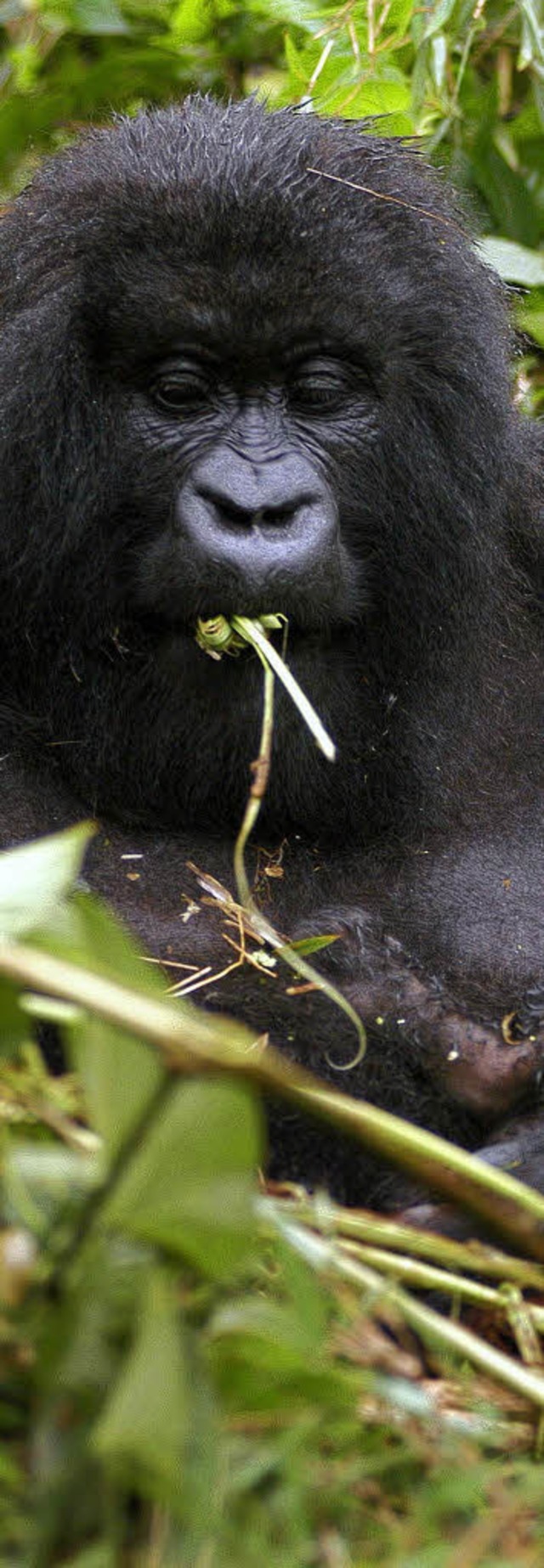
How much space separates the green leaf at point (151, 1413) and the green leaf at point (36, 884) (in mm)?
261

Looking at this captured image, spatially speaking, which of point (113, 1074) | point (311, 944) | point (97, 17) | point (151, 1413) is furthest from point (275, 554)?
point (97, 17)

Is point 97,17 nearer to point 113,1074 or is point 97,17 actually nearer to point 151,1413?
point 113,1074

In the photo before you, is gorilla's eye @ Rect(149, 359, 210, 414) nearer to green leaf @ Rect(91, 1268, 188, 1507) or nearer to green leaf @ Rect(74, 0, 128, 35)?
green leaf @ Rect(91, 1268, 188, 1507)

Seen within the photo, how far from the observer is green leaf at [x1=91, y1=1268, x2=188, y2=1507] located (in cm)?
105

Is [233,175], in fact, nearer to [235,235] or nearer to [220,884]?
[235,235]

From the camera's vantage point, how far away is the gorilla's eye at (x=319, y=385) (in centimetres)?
243

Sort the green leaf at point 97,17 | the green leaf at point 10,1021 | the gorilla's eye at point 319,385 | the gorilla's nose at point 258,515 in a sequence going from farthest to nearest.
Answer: the green leaf at point 97,17, the gorilla's eye at point 319,385, the gorilla's nose at point 258,515, the green leaf at point 10,1021

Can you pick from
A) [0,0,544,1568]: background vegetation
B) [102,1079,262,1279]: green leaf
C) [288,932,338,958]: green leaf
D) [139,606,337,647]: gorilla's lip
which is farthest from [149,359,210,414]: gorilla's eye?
[102,1079,262,1279]: green leaf

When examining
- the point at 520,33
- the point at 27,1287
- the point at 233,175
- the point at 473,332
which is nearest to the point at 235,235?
the point at 233,175

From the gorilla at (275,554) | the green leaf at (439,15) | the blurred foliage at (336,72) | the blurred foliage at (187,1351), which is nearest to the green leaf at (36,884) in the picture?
the blurred foliage at (187,1351)

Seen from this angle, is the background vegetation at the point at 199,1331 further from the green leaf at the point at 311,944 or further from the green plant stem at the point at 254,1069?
the green leaf at the point at 311,944

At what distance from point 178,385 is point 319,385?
0.63 ft

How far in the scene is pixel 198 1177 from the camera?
1.12 m

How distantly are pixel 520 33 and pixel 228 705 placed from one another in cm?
217
